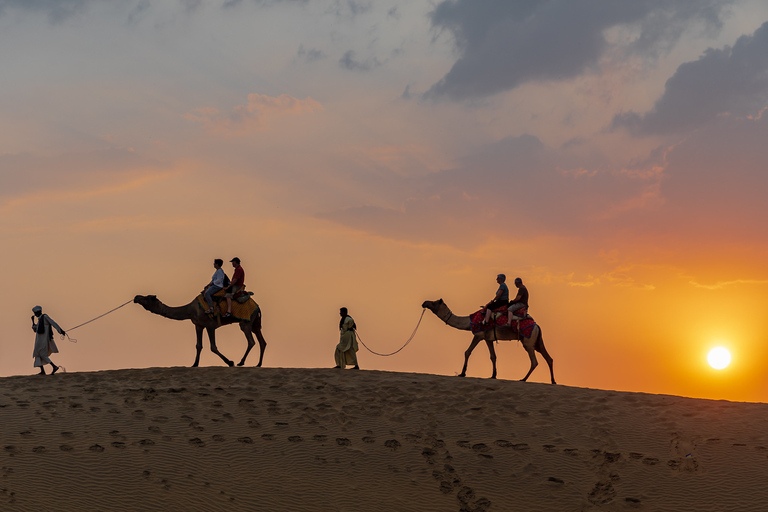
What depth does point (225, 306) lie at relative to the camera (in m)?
22.5

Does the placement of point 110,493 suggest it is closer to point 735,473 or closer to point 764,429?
point 735,473

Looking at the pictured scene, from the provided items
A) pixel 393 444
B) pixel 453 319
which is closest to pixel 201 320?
pixel 453 319

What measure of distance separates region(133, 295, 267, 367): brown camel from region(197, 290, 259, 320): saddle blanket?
0.14m

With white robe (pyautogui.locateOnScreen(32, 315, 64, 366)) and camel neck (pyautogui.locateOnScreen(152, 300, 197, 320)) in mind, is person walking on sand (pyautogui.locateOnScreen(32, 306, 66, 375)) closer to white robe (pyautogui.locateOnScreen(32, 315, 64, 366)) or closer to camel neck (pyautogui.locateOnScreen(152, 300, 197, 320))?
white robe (pyautogui.locateOnScreen(32, 315, 64, 366))

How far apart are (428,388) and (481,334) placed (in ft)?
9.28

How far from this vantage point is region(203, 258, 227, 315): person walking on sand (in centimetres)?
2225

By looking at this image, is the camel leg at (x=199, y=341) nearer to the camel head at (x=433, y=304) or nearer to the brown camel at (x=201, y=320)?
the brown camel at (x=201, y=320)

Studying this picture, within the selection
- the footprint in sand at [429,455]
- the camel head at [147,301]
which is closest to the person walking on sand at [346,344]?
the camel head at [147,301]

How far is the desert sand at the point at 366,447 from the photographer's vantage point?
46.7 feet

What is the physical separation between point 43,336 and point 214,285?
485 cm

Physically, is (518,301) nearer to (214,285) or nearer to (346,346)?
(346,346)

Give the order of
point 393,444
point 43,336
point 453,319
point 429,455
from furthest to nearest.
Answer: point 453,319, point 43,336, point 393,444, point 429,455

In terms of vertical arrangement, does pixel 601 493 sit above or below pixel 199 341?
below

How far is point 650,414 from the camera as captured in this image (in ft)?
61.6
